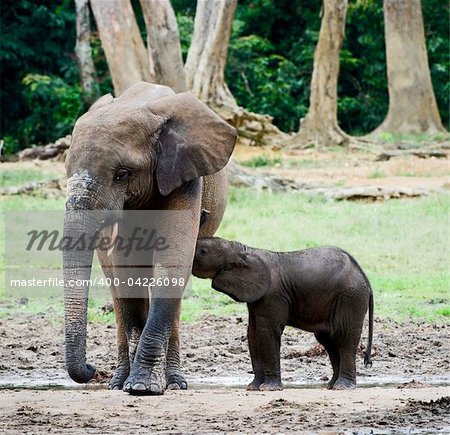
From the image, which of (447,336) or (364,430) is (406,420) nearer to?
(364,430)

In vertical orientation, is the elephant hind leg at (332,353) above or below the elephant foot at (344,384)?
above

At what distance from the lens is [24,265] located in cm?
1499

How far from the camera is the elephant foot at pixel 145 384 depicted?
769 cm

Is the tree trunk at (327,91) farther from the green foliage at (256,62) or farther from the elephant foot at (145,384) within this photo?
the elephant foot at (145,384)

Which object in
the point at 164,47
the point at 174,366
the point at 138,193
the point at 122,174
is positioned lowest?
the point at 174,366

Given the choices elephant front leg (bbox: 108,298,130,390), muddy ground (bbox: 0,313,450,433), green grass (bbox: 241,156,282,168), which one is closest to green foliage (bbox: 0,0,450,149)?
green grass (bbox: 241,156,282,168)

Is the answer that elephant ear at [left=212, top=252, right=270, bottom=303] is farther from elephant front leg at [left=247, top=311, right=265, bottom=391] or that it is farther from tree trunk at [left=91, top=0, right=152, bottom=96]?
tree trunk at [left=91, top=0, right=152, bottom=96]

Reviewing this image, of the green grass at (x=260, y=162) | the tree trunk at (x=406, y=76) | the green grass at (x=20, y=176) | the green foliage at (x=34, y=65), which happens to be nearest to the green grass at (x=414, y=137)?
the tree trunk at (x=406, y=76)

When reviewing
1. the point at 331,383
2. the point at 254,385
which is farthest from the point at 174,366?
the point at 331,383

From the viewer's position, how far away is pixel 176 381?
27.9 feet

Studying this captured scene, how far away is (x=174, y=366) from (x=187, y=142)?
1557 millimetres

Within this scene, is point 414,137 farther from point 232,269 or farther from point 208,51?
point 232,269

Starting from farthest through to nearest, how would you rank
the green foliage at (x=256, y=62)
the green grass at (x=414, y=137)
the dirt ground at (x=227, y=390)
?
the green foliage at (x=256, y=62) → the green grass at (x=414, y=137) → the dirt ground at (x=227, y=390)

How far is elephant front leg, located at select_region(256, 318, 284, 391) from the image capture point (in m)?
8.25
